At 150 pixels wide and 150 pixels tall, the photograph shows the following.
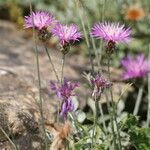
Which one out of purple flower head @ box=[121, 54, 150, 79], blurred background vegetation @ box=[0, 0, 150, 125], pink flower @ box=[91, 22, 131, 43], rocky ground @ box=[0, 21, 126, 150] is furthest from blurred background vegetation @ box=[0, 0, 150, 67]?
pink flower @ box=[91, 22, 131, 43]

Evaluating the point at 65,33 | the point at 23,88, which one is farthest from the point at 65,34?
the point at 23,88

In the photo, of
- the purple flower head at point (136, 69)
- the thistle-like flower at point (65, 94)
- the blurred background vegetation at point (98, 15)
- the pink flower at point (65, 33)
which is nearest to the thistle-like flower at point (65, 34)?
the pink flower at point (65, 33)

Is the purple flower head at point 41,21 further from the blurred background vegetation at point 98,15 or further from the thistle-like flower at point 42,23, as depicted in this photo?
the blurred background vegetation at point 98,15

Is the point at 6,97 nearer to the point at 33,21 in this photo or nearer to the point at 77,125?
the point at 77,125

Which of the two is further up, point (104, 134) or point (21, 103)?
point (21, 103)

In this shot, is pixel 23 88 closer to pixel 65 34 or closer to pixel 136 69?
pixel 136 69

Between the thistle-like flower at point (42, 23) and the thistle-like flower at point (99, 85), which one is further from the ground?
the thistle-like flower at point (42, 23)

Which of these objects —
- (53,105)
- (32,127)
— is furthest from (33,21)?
(53,105)
